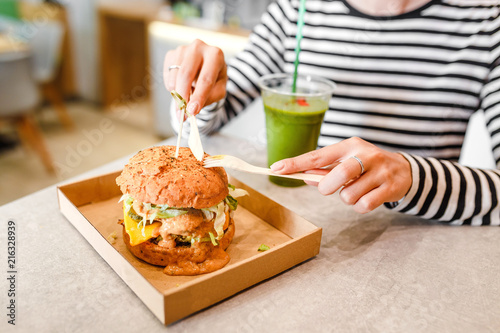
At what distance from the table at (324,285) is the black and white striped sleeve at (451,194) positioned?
1.8 inches

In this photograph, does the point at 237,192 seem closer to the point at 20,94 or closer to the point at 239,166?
the point at 239,166

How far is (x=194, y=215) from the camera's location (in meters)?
0.97

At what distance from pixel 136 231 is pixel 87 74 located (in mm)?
4808

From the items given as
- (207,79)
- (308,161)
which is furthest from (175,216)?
(207,79)

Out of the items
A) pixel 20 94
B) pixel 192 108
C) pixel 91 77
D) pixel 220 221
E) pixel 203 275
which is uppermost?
pixel 192 108

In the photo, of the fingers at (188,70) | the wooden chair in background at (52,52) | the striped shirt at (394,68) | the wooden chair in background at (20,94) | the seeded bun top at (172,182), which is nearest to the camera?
the seeded bun top at (172,182)

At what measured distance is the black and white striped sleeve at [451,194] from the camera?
1125 mm

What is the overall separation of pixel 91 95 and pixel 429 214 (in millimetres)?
4939

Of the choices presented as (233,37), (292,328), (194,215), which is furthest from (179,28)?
(292,328)

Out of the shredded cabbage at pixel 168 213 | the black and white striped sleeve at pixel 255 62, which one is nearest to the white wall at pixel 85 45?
the black and white striped sleeve at pixel 255 62

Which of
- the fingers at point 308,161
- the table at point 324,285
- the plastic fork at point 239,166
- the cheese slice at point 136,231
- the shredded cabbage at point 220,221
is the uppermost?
the fingers at point 308,161

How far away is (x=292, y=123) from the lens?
1.28 meters

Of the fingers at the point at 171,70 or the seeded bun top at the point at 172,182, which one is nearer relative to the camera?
the seeded bun top at the point at 172,182

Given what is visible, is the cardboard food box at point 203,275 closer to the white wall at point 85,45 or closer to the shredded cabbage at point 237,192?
the shredded cabbage at point 237,192
